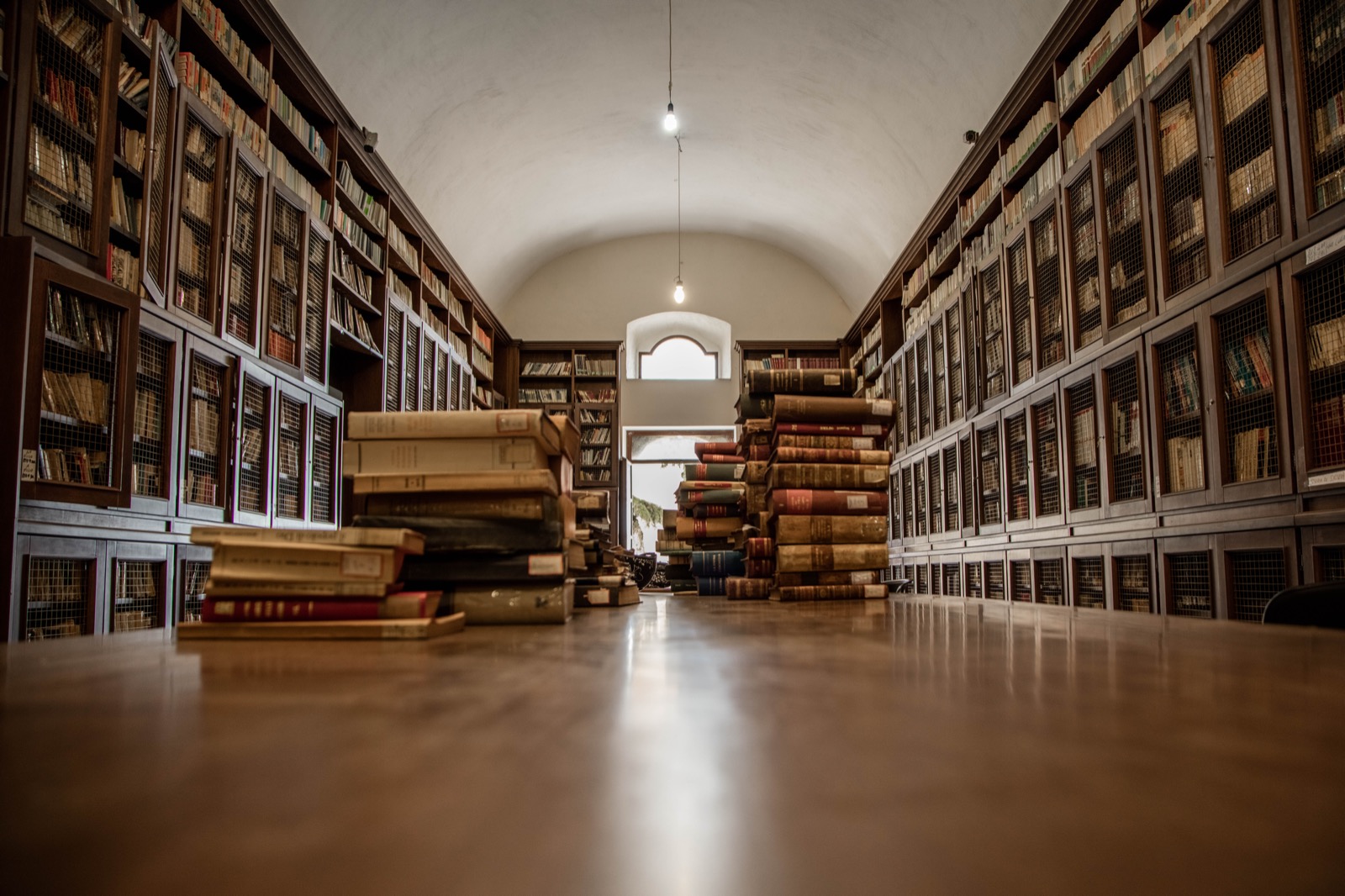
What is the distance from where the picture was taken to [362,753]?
0.47 meters

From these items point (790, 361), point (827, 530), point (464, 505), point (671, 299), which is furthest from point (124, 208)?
point (790, 361)

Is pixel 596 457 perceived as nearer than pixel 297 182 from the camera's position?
No

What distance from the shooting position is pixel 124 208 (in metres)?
3.40

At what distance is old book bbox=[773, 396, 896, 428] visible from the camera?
2781mm

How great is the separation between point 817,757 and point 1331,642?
1074 millimetres

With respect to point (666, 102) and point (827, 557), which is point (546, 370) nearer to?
point (666, 102)

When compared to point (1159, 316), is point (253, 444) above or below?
below

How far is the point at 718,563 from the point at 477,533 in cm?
170

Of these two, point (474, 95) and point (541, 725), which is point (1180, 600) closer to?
point (541, 725)

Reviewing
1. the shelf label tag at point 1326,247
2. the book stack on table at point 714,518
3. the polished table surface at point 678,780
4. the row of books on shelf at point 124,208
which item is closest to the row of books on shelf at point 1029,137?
the shelf label tag at point 1326,247

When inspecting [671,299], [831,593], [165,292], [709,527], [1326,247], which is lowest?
[831,593]

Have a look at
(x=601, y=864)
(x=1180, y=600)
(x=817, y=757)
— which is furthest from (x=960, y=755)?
(x=1180, y=600)

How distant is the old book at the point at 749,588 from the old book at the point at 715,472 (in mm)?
818

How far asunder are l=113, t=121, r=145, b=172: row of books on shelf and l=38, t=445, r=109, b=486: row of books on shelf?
1.41m
